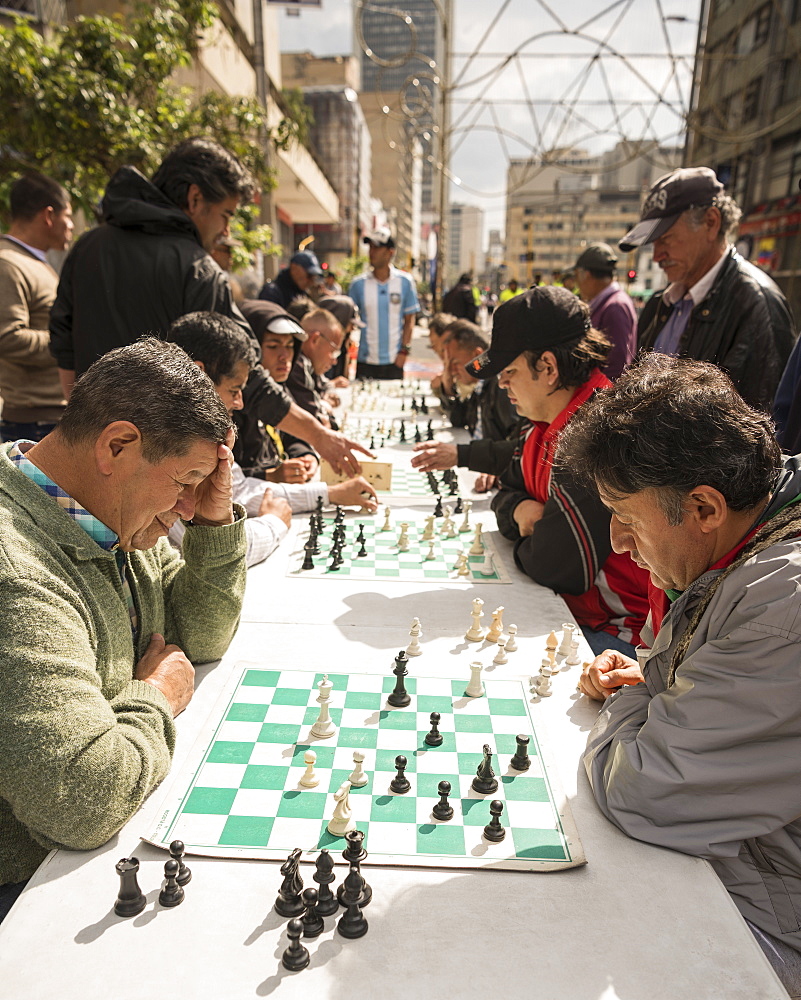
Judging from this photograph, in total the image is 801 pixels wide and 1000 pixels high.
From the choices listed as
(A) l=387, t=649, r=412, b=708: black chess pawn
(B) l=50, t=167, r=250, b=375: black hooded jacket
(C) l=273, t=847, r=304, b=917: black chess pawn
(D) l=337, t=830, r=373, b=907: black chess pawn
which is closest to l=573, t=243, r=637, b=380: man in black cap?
(B) l=50, t=167, r=250, b=375: black hooded jacket

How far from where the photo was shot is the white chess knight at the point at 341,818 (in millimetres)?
1421

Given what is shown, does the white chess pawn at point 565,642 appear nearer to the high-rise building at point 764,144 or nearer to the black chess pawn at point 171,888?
the black chess pawn at point 171,888

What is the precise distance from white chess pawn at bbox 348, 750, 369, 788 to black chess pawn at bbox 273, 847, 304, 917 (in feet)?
1.01

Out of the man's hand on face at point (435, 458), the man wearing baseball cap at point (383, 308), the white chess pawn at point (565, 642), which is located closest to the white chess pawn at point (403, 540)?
the man's hand on face at point (435, 458)

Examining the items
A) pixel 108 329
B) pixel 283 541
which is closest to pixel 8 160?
pixel 108 329

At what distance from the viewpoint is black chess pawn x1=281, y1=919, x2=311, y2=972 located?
3.69ft

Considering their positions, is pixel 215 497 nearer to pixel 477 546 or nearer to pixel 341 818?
pixel 341 818

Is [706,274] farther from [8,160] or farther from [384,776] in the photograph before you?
[8,160]

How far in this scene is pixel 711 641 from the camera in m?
1.43

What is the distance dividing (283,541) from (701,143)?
20.9 m

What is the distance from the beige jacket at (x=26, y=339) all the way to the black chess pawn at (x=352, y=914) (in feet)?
12.7

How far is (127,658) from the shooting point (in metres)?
1.73

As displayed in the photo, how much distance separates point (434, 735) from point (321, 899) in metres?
0.56

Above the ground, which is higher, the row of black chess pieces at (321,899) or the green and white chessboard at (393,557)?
the row of black chess pieces at (321,899)
